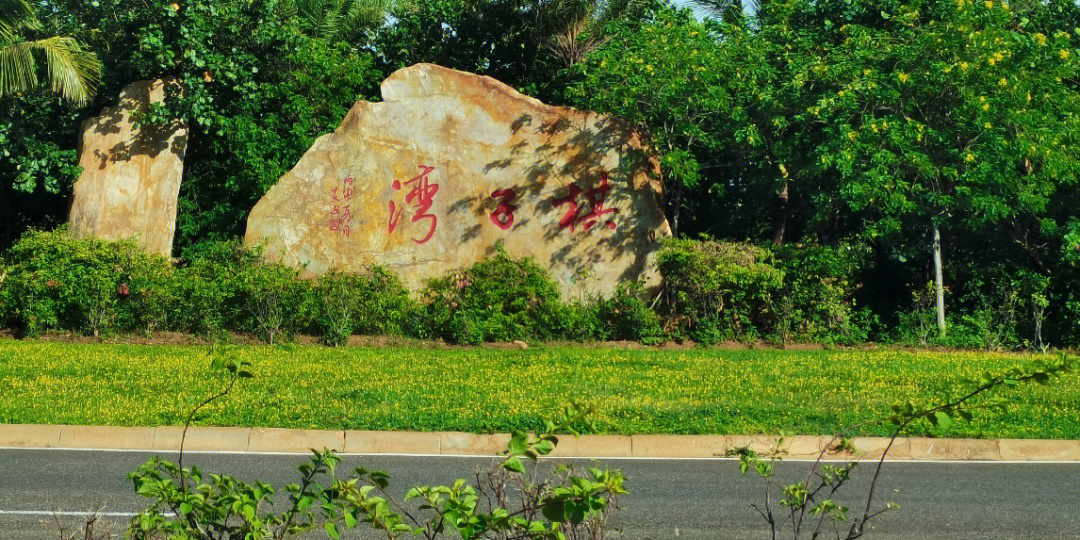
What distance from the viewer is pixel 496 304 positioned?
15.7 metres

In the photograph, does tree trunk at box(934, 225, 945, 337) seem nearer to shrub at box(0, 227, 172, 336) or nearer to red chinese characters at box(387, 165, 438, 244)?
red chinese characters at box(387, 165, 438, 244)

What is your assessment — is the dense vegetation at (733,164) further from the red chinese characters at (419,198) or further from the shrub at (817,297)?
the red chinese characters at (419,198)

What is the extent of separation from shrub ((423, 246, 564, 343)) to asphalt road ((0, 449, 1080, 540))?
5616 millimetres

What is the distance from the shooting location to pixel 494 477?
4.99 meters

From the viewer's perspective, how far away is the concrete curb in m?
10.0

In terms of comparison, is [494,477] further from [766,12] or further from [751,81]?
[766,12]

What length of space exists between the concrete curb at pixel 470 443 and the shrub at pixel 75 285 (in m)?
5.26

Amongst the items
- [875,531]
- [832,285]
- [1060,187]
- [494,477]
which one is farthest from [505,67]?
[494,477]

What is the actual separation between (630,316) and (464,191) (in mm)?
3216

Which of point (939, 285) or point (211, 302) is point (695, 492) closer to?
point (939, 285)

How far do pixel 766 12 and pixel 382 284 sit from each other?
7634mm

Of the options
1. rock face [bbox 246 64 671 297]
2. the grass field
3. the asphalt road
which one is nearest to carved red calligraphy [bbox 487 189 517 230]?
rock face [bbox 246 64 671 297]

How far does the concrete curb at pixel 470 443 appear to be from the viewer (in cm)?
1000

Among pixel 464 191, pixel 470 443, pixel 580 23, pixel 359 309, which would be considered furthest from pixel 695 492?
pixel 580 23
